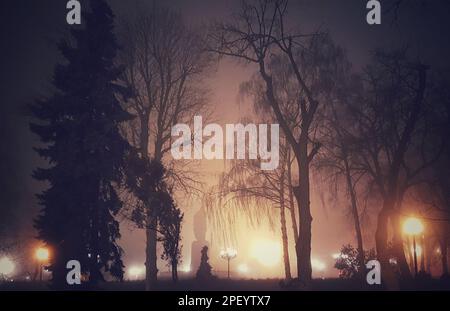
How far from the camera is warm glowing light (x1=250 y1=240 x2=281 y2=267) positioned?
226 ft

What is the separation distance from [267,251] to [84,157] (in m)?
57.8

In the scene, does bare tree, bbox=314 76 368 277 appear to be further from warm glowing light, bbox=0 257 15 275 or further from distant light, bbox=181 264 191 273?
distant light, bbox=181 264 191 273

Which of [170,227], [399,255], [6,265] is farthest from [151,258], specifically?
[6,265]

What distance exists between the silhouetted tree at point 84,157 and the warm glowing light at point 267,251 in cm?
5474

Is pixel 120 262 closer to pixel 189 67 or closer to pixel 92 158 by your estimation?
pixel 92 158

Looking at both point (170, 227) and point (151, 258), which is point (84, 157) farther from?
point (151, 258)

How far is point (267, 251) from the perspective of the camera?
69500mm

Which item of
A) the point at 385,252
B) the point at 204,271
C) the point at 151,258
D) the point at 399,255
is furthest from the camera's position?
the point at 204,271

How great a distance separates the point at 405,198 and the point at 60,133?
2601 centimetres

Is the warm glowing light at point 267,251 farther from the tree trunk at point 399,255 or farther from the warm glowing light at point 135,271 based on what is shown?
the tree trunk at point 399,255

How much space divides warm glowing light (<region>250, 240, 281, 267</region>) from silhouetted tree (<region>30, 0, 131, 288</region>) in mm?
54737

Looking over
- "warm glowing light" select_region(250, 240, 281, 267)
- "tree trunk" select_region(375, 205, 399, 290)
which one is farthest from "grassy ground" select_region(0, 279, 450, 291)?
"warm glowing light" select_region(250, 240, 281, 267)

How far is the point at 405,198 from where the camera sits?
29.7 metres
